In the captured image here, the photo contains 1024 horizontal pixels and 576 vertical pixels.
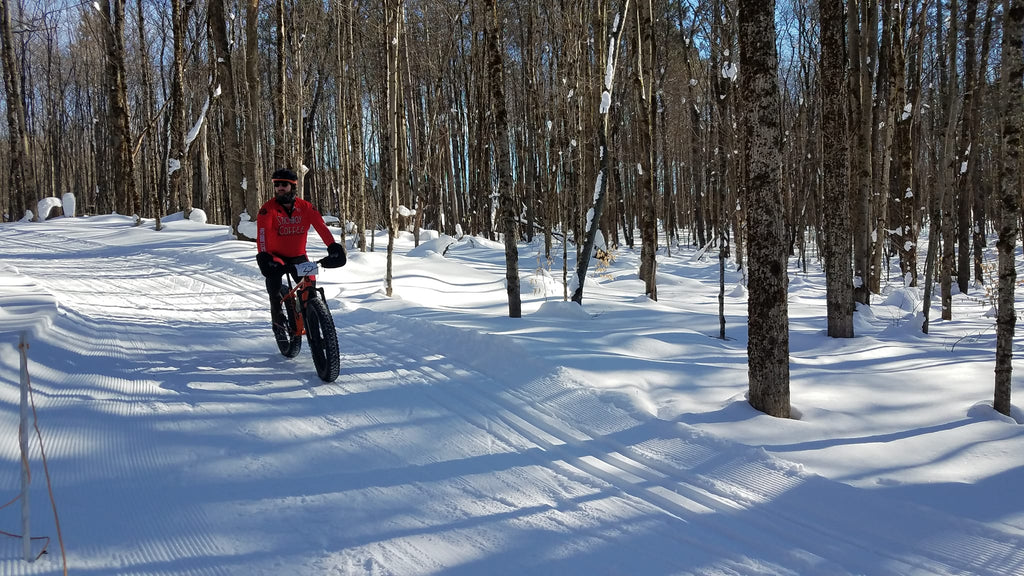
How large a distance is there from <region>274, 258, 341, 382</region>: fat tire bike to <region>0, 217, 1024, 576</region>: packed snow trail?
9.2 inches

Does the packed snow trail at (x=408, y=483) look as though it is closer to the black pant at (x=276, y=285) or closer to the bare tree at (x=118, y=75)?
the black pant at (x=276, y=285)

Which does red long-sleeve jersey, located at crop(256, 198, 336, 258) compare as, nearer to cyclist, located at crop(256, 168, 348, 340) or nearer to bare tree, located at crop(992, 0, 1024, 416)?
cyclist, located at crop(256, 168, 348, 340)

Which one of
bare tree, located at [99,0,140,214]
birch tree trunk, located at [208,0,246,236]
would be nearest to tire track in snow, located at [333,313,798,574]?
birch tree trunk, located at [208,0,246,236]

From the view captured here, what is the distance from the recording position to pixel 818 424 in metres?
4.82

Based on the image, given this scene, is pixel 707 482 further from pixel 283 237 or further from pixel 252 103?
pixel 252 103

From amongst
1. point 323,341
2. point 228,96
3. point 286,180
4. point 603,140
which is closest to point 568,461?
point 323,341

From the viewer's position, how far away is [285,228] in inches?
251

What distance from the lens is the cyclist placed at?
6207 mm

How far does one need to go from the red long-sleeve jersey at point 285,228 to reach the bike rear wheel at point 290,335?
45 centimetres

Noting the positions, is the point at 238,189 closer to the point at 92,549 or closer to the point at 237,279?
the point at 237,279

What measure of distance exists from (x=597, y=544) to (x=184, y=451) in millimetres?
2842

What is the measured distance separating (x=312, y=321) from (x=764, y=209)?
4.10 meters

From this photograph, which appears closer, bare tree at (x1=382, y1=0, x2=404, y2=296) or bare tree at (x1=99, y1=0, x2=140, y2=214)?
bare tree at (x1=382, y1=0, x2=404, y2=296)

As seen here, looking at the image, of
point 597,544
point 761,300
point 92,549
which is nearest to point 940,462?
point 761,300
